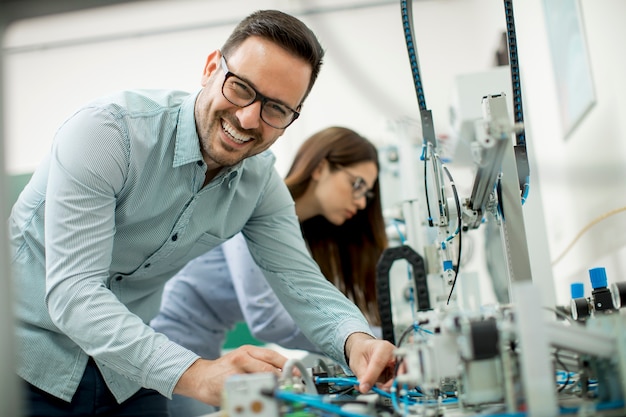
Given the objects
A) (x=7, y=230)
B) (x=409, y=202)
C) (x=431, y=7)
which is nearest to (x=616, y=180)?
(x=409, y=202)

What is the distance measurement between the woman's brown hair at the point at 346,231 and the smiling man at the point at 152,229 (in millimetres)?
685

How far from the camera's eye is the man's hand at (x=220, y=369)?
982 millimetres

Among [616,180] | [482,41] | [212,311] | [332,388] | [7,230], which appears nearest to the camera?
[7,230]

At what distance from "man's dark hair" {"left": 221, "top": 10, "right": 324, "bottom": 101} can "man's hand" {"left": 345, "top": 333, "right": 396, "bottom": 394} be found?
61 centimetres

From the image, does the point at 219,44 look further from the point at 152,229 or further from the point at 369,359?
the point at 369,359

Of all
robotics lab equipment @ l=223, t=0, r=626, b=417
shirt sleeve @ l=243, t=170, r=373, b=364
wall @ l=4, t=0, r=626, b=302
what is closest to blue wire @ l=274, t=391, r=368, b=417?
robotics lab equipment @ l=223, t=0, r=626, b=417

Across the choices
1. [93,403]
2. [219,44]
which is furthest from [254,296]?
[219,44]

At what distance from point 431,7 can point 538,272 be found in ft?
7.76

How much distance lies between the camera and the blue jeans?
133 centimetres

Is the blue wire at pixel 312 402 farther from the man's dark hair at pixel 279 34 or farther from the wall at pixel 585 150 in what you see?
the wall at pixel 585 150

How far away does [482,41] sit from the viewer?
382cm

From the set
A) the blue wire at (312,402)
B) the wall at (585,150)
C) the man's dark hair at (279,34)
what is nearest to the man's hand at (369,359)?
the blue wire at (312,402)

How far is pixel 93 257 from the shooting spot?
44.4 inches

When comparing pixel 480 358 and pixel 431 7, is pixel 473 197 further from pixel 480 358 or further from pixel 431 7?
pixel 431 7
